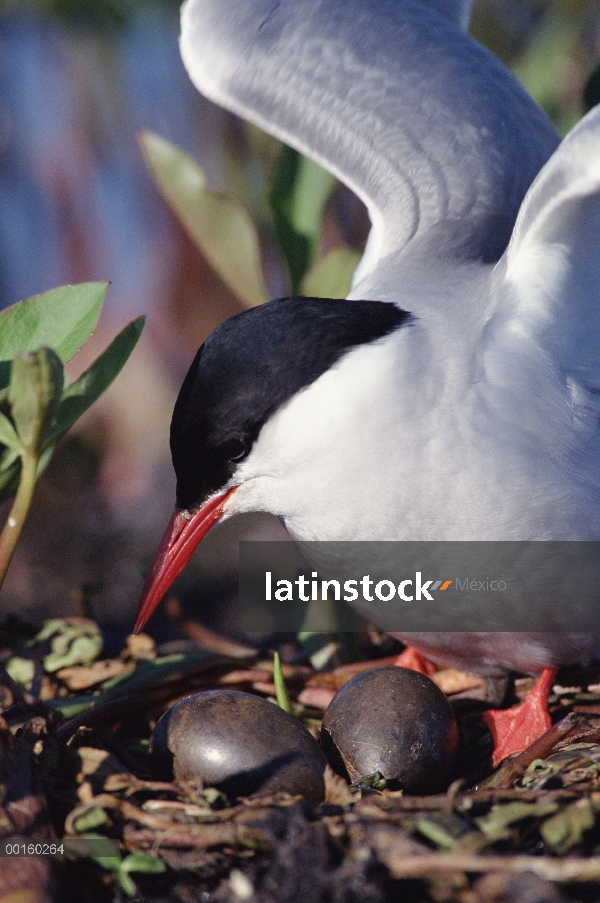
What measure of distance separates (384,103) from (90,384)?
1367 mm

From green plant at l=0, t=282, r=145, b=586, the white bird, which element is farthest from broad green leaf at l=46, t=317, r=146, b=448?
the white bird

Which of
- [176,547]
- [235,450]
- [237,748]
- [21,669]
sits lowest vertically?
[21,669]

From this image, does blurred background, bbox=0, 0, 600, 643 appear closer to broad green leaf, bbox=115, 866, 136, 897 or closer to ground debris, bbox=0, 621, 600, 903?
ground debris, bbox=0, 621, 600, 903

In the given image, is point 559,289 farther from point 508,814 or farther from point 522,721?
point 508,814

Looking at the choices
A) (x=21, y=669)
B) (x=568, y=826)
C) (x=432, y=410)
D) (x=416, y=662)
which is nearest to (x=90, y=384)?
(x=432, y=410)

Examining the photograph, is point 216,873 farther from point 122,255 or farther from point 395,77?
point 122,255

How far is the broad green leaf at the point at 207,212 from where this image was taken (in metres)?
2.27

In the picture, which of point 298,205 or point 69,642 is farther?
point 298,205

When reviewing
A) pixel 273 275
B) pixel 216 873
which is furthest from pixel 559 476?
pixel 273 275

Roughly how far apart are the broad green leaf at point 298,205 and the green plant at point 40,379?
0.90 m

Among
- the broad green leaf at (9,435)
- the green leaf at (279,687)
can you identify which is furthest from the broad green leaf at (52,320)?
the green leaf at (279,687)

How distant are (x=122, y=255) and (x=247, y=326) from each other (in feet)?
7.59

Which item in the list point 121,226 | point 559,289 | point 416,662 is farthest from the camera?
point 121,226

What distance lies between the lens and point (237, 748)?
5.06 ft
